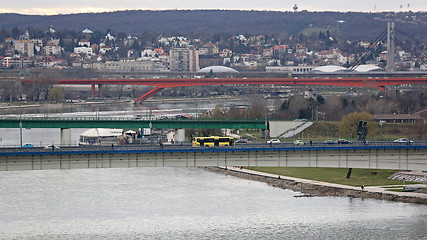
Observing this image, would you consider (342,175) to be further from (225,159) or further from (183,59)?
(183,59)

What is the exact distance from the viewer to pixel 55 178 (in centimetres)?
4712

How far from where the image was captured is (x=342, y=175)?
47312mm

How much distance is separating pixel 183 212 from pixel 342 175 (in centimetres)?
1319

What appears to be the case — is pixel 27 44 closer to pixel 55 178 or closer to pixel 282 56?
pixel 282 56

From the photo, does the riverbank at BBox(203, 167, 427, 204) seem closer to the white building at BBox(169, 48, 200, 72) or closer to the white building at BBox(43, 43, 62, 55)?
the white building at BBox(169, 48, 200, 72)

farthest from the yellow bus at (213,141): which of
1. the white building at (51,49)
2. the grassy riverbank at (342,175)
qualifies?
the white building at (51,49)

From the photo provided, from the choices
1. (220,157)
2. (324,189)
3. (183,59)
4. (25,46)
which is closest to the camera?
(220,157)

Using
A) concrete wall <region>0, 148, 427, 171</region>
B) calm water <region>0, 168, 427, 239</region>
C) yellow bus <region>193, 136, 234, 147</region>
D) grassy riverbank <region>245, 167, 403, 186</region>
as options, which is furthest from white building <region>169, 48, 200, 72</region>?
concrete wall <region>0, 148, 427, 171</region>

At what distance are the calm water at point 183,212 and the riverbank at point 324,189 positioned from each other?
0.76 meters

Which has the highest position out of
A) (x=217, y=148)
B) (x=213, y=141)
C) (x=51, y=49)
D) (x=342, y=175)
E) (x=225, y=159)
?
(x=51, y=49)

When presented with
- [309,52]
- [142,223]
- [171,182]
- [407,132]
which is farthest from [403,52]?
[142,223]

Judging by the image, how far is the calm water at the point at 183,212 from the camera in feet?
109

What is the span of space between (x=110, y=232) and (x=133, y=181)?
43.6ft

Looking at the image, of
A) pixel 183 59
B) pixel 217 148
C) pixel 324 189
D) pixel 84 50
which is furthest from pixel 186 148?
pixel 84 50
